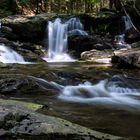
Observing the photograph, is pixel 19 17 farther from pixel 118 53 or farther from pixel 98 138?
pixel 98 138

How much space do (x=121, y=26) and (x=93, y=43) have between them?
3.46m

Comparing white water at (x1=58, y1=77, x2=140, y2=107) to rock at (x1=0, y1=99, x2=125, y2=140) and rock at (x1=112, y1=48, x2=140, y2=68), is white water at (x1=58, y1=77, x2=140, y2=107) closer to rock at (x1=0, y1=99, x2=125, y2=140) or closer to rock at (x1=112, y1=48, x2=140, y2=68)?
rock at (x1=112, y1=48, x2=140, y2=68)

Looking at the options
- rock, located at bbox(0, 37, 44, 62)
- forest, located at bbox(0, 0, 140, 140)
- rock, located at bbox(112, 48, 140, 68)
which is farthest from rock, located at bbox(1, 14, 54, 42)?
rock, located at bbox(112, 48, 140, 68)

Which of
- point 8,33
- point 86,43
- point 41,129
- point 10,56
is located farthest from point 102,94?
point 8,33

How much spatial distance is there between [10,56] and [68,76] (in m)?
6.57

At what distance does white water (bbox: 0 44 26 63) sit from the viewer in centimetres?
1768

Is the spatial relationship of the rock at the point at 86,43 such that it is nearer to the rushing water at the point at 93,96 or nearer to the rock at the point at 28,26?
the rock at the point at 28,26

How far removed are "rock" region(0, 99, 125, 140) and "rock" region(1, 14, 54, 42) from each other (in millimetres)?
16101

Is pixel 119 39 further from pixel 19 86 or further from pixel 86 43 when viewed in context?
pixel 19 86

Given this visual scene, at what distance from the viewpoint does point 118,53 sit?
649 inches

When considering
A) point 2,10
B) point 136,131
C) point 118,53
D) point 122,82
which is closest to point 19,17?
point 2,10

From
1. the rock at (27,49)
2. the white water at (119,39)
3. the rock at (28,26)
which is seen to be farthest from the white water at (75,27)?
the rock at (27,49)

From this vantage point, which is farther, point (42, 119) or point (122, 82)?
point (122, 82)

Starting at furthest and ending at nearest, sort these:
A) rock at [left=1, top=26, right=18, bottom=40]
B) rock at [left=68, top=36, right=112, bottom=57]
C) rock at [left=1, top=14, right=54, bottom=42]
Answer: rock at [left=1, top=14, right=54, bottom=42]
rock at [left=1, top=26, right=18, bottom=40]
rock at [left=68, top=36, right=112, bottom=57]
